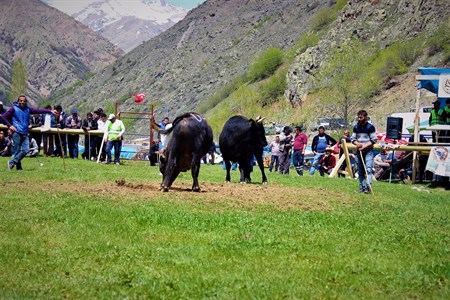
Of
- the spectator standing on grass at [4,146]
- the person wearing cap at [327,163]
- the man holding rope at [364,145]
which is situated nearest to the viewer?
the man holding rope at [364,145]

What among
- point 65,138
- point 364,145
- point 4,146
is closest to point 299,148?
point 364,145

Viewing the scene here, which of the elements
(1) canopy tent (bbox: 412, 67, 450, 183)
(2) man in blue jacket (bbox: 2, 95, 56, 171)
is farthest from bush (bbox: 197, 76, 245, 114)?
(2) man in blue jacket (bbox: 2, 95, 56, 171)

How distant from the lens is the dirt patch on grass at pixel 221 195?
13.4 m

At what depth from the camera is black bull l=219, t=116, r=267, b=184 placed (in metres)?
20.0

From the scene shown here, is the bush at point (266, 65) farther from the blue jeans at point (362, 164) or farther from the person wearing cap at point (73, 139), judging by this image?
the blue jeans at point (362, 164)

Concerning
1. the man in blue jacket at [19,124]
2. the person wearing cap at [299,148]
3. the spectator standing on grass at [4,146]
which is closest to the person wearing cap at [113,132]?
the spectator standing on grass at [4,146]

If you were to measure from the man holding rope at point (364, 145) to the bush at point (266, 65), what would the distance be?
88.6 meters

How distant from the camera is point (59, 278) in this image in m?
6.71

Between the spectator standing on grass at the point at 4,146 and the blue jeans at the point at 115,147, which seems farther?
the spectator standing on grass at the point at 4,146

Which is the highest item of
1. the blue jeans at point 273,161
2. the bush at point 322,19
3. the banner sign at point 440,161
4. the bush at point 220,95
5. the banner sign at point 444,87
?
the bush at point 322,19

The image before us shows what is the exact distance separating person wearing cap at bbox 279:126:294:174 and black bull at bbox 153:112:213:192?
13.1m

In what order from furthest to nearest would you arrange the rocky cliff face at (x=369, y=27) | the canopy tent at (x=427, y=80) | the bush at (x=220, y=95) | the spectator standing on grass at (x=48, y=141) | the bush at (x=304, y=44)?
1. the bush at (x=220, y=95)
2. the bush at (x=304, y=44)
3. the rocky cliff face at (x=369, y=27)
4. the spectator standing on grass at (x=48, y=141)
5. the canopy tent at (x=427, y=80)

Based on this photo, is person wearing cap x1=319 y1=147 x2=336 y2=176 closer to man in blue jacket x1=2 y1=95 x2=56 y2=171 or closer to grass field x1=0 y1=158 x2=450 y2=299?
man in blue jacket x1=2 y1=95 x2=56 y2=171

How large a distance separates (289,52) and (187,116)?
308 ft
